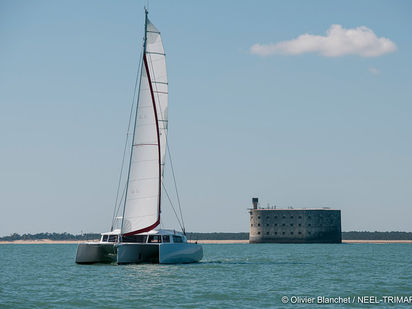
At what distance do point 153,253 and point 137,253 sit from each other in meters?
1.25

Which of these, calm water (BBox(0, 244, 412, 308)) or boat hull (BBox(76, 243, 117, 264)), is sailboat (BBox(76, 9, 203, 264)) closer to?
boat hull (BBox(76, 243, 117, 264))

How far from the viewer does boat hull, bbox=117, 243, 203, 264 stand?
45188 mm

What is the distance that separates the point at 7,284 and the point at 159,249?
9.96 meters

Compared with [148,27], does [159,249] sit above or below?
below

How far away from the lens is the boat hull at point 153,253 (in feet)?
148

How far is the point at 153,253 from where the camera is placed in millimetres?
46750

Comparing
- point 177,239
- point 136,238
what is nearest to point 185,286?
point 136,238

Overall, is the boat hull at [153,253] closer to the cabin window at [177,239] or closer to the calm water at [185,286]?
the calm water at [185,286]

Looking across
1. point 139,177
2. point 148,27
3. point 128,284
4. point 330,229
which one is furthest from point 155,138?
point 330,229

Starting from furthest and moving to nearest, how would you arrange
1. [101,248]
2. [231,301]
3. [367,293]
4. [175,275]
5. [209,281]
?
[101,248] → [175,275] → [209,281] → [367,293] → [231,301]

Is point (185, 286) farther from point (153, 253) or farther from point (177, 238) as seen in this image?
point (177, 238)

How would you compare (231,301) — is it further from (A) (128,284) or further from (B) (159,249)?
(B) (159,249)

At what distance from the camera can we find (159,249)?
45250 millimetres

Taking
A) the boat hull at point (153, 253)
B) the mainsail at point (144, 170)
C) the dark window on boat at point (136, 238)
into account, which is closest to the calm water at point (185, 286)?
the boat hull at point (153, 253)
